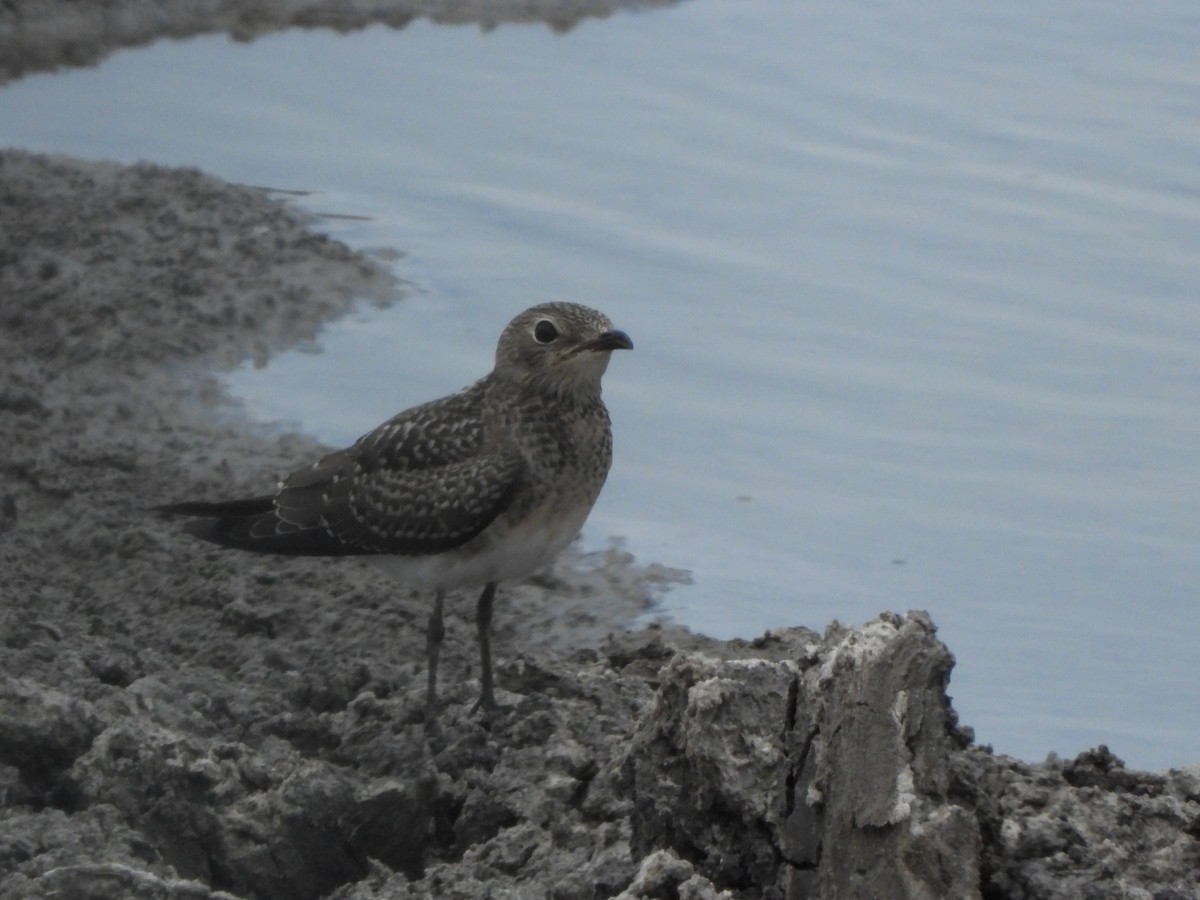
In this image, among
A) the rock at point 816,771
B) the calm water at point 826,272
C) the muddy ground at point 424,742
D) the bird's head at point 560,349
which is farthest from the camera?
the calm water at point 826,272

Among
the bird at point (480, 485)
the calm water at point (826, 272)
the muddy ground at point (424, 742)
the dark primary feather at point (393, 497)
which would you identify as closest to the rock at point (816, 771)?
the muddy ground at point (424, 742)

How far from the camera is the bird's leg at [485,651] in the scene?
5.62 m

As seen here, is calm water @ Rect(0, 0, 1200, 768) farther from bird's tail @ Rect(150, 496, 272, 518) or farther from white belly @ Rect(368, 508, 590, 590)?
bird's tail @ Rect(150, 496, 272, 518)

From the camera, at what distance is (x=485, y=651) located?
573 centimetres

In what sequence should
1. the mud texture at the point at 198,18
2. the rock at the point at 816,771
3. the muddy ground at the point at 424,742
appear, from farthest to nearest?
1. the mud texture at the point at 198,18
2. the muddy ground at the point at 424,742
3. the rock at the point at 816,771

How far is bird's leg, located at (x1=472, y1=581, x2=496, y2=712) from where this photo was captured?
5.62 metres

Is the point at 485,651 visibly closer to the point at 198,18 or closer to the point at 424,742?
the point at 424,742

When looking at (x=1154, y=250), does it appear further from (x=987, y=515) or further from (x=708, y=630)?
(x=708, y=630)

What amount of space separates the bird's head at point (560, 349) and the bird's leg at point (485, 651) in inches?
25.5

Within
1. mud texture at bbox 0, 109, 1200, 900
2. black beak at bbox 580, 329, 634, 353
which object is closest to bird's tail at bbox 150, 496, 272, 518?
mud texture at bbox 0, 109, 1200, 900

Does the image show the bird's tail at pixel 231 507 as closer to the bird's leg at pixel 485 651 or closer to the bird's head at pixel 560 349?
the bird's leg at pixel 485 651

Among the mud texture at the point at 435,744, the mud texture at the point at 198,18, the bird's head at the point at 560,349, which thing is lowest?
the mud texture at the point at 435,744

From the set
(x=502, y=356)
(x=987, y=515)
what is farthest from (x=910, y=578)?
(x=502, y=356)

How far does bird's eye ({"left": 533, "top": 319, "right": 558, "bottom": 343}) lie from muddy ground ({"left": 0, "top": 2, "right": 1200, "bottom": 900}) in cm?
99
